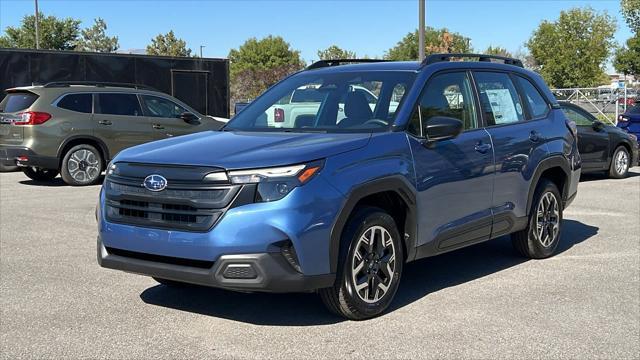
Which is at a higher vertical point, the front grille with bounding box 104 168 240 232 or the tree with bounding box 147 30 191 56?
the tree with bounding box 147 30 191 56

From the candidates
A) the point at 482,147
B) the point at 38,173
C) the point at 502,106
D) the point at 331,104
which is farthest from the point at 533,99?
the point at 38,173

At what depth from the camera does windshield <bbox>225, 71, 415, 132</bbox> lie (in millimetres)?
5117

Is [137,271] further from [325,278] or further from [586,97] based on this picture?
[586,97]

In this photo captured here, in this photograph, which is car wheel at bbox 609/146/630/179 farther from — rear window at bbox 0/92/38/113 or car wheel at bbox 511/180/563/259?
rear window at bbox 0/92/38/113

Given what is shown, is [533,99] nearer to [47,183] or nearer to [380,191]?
[380,191]

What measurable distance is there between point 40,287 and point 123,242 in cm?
148

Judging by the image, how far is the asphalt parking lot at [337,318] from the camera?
165 inches

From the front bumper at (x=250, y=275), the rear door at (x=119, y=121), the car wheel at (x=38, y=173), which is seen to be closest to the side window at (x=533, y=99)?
the front bumper at (x=250, y=275)

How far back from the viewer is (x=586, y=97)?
87.5ft

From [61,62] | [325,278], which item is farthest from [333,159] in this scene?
[61,62]

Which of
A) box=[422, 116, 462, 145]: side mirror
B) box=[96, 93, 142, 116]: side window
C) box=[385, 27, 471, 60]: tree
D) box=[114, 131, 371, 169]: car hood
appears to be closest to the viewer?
box=[114, 131, 371, 169]: car hood

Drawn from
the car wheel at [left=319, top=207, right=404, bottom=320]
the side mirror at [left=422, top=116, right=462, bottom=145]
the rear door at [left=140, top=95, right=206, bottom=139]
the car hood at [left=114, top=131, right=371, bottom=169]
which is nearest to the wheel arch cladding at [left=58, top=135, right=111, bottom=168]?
the rear door at [left=140, top=95, right=206, bottom=139]

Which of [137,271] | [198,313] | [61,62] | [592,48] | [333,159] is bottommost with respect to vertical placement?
[198,313]

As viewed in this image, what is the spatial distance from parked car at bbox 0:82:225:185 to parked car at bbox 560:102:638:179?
690 centimetres
